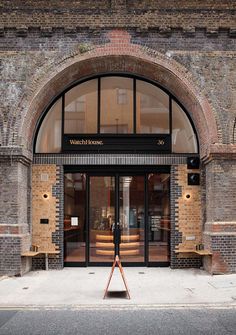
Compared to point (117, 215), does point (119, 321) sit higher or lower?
lower

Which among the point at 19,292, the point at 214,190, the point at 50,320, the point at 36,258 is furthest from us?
the point at 36,258

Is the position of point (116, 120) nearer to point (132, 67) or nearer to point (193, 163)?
point (132, 67)

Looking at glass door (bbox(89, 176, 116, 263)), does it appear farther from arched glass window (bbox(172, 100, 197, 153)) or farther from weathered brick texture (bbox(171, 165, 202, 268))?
arched glass window (bbox(172, 100, 197, 153))

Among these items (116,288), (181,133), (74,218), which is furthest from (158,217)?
(116,288)

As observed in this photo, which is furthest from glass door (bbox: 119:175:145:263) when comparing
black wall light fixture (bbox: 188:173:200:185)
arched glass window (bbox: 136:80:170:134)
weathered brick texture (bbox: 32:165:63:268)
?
weathered brick texture (bbox: 32:165:63:268)

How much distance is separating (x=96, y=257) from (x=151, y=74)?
Answer: 19.8ft

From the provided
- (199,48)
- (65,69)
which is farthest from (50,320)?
(199,48)

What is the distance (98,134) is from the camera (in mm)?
13922

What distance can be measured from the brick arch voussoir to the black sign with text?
1.22 metres

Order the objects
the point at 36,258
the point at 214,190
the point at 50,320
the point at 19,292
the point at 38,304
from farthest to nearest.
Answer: the point at 36,258, the point at 214,190, the point at 19,292, the point at 38,304, the point at 50,320

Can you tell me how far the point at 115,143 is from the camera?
13906 millimetres

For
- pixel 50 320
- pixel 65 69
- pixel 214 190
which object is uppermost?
pixel 65 69

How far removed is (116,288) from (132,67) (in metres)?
6.96

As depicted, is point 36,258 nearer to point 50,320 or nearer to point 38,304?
point 38,304
